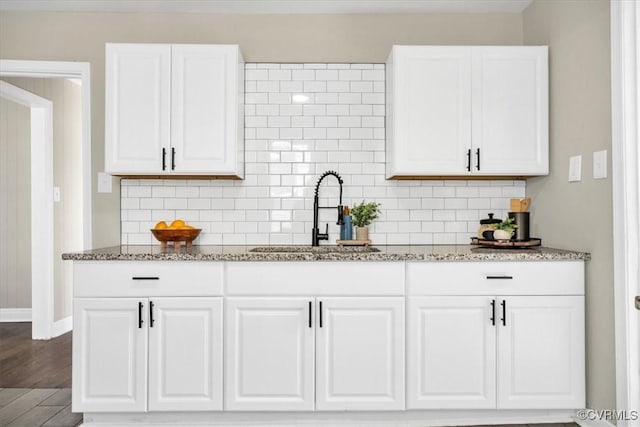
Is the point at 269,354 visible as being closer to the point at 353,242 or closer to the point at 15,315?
the point at 353,242

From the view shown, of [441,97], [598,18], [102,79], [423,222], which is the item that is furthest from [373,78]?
[102,79]

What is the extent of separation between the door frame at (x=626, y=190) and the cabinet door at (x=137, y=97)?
2.20m

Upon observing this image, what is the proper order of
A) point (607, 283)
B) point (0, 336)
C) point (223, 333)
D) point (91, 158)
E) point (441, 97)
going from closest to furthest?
point (607, 283) → point (223, 333) → point (441, 97) → point (91, 158) → point (0, 336)

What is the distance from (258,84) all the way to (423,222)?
1.34 metres

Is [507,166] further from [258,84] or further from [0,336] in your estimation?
[0,336]

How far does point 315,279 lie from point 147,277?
81 centimetres

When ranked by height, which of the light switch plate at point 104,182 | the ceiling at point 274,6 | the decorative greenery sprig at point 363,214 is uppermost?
the ceiling at point 274,6

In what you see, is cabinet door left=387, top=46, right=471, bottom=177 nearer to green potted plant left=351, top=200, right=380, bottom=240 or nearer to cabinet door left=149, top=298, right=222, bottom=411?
green potted plant left=351, top=200, right=380, bottom=240

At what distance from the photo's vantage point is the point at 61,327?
14.9ft

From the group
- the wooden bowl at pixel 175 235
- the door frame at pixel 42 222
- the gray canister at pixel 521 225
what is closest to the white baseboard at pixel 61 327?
the door frame at pixel 42 222

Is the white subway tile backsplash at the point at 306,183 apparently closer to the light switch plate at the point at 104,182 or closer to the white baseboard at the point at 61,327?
the light switch plate at the point at 104,182

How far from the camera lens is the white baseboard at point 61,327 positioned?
4.43 m

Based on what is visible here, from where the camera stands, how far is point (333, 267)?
2.53 m

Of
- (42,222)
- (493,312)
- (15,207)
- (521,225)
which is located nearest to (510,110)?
(521,225)
